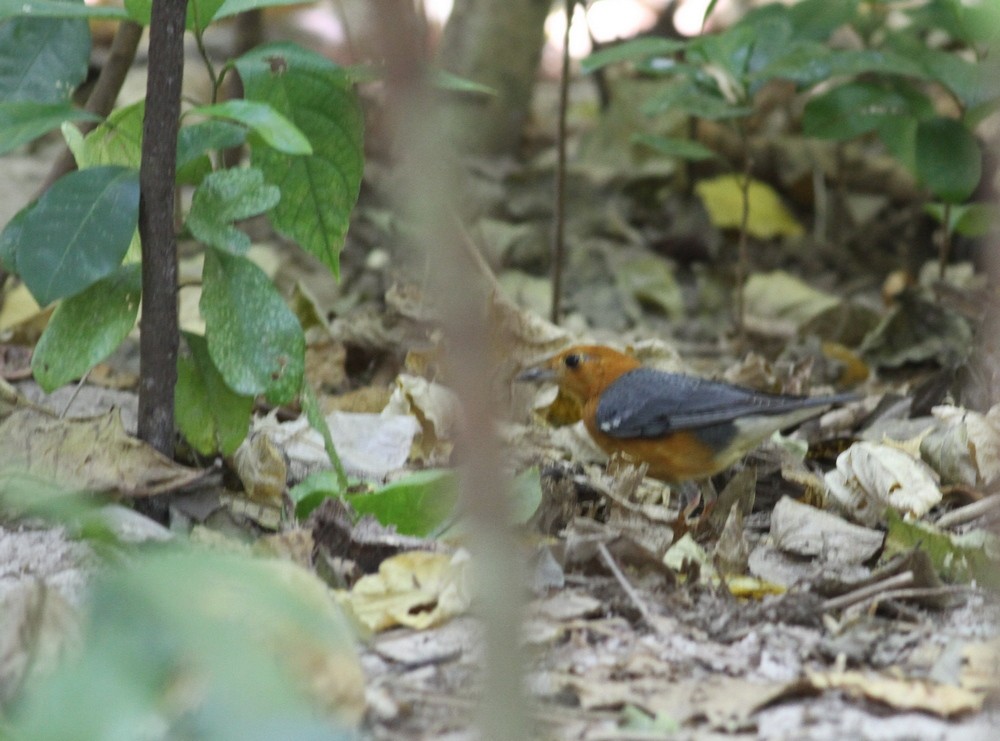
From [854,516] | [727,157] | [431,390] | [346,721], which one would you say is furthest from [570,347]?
[727,157]

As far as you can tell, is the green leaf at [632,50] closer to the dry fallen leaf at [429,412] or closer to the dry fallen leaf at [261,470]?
the dry fallen leaf at [429,412]

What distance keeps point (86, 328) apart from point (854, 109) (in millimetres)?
3512

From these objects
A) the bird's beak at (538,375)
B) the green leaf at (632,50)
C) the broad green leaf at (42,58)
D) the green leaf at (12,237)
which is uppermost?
the broad green leaf at (42,58)

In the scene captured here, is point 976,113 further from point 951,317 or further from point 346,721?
point 346,721

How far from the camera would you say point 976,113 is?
4953 millimetres

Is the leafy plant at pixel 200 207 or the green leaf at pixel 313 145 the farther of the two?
the green leaf at pixel 313 145

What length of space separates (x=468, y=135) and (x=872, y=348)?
8.34 feet

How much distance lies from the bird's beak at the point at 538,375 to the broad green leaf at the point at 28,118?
78.9 inches

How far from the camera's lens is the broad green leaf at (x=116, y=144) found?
2.95 m

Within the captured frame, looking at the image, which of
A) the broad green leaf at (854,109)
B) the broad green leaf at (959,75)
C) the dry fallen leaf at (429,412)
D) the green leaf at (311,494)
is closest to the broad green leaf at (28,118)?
the green leaf at (311,494)

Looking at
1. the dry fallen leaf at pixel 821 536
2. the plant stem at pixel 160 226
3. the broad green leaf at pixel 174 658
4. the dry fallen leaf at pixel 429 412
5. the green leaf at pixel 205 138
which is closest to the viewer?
the broad green leaf at pixel 174 658

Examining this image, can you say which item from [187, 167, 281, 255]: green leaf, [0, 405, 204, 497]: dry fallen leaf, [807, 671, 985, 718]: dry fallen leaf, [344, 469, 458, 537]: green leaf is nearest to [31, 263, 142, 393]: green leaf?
[0, 405, 204, 497]: dry fallen leaf

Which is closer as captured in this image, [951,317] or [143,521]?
[143,521]

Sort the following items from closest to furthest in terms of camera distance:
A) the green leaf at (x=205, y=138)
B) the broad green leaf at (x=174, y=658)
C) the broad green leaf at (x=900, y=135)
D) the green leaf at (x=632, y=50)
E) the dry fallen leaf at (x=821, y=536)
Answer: the broad green leaf at (x=174, y=658)
the green leaf at (x=205, y=138)
the dry fallen leaf at (x=821, y=536)
the green leaf at (x=632, y=50)
the broad green leaf at (x=900, y=135)
